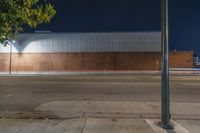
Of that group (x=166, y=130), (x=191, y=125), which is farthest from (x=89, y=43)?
(x=166, y=130)

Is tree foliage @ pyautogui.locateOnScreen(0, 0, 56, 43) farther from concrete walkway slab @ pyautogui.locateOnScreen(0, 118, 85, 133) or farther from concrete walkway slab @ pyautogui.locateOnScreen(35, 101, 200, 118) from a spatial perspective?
concrete walkway slab @ pyautogui.locateOnScreen(35, 101, 200, 118)

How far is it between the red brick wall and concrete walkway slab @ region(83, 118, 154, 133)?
3557 cm

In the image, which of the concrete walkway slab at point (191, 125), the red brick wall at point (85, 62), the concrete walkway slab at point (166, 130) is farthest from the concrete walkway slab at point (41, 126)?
the red brick wall at point (85, 62)

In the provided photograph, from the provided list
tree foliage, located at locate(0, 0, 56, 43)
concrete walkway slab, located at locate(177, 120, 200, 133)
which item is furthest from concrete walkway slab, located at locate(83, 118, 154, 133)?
tree foliage, located at locate(0, 0, 56, 43)

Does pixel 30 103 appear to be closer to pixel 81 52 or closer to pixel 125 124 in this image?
pixel 125 124

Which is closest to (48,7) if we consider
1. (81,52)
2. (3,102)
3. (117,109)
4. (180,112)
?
(117,109)

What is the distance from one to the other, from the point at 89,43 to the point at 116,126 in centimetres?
3696

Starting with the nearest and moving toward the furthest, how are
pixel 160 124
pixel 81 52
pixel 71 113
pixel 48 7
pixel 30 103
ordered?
pixel 48 7 < pixel 160 124 < pixel 71 113 < pixel 30 103 < pixel 81 52

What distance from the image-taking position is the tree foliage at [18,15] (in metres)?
4.86

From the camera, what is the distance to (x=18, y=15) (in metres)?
4.97

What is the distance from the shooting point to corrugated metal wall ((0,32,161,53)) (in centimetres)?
4341

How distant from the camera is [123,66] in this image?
4356 centimetres

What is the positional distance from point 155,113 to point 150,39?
35425 millimetres

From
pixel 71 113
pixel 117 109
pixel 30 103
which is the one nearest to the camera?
pixel 71 113
